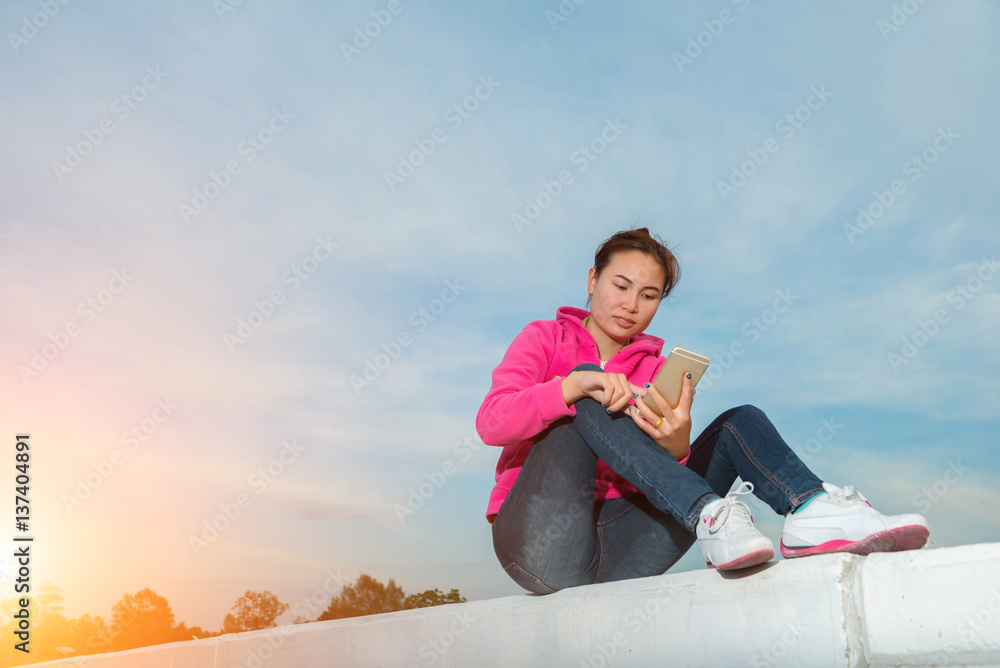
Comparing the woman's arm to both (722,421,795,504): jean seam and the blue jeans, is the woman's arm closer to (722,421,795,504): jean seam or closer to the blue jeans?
the blue jeans

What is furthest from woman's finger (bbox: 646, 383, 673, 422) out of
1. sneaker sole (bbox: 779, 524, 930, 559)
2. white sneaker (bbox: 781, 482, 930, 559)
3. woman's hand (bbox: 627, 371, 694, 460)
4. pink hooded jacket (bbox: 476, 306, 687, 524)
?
sneaker sole (bbox: 779, 524, 930, 559)

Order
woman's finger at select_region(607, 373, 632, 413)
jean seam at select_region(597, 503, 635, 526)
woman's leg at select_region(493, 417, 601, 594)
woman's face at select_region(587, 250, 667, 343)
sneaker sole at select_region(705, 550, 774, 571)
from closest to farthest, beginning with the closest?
sneaker sole at select_region(705, 550, 774, 571)
woman's finger at select_region(607, 373, 632, 413)
woman's leg at select_region(493, 417, 601, 594)
jean seam at select_region(597, 503, 635, 526)
woman's face at select_region(587, 250, 667, 343)

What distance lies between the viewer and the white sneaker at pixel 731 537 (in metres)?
1.50

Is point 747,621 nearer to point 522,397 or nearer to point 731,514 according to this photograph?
point 731,514

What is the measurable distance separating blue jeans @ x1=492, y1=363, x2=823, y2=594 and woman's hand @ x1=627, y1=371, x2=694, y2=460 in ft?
0.11

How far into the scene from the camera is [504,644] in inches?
79.5

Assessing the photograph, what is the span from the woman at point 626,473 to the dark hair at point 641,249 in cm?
1

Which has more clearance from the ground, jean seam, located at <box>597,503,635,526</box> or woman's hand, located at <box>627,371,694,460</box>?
woman's hand, located at <box>627,371,694,460</box>

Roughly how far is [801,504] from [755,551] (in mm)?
356

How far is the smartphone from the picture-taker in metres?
1.90

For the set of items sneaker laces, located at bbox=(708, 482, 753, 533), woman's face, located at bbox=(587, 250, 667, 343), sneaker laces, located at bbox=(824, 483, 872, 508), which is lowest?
sneaker laces, located at bbox=(708, 482, 753, 533)

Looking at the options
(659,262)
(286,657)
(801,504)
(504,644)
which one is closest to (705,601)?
(801,504)

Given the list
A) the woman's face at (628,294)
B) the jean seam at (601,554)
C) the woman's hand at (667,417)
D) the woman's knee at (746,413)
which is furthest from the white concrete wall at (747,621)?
the woman's face at (628,294)

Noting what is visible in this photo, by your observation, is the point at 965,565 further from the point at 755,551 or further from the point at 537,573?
the point at 537,573
